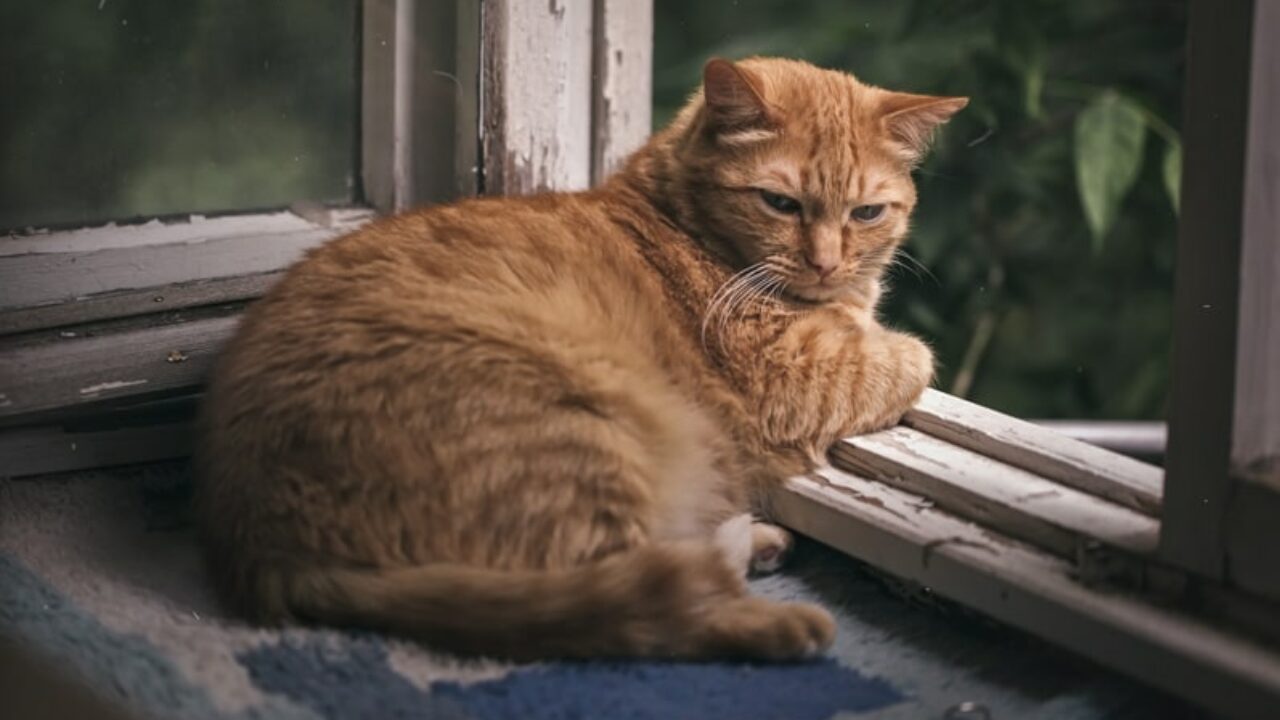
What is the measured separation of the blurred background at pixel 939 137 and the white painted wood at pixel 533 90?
194mm

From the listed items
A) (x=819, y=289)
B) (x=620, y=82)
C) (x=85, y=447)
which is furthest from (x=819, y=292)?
(x=85, y=447)

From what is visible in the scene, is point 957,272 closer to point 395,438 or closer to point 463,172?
point 463,172

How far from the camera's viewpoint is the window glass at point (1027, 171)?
2.81 metres

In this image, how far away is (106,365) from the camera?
2102mm

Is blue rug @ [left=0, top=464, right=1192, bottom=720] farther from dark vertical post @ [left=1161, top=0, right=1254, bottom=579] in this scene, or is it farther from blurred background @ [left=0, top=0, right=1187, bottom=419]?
blurred background @ [left=0, top=0, right=1187, bottom=419]

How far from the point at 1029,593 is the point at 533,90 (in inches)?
41.1

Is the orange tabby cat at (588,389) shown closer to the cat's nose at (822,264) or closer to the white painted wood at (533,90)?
the cat's nose at (822,264)

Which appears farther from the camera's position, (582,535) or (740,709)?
(582,535)

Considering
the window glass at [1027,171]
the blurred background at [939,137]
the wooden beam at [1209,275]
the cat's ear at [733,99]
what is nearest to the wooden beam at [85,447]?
the blurred background at [939,137]

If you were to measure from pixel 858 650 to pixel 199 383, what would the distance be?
931 millimetres

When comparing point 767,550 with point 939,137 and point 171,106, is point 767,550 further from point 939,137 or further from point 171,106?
point 939,137

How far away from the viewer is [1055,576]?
5.57 feet

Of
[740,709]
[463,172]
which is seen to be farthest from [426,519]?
[463,172]

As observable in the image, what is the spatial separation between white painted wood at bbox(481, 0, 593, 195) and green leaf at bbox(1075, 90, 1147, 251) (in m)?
0.79
